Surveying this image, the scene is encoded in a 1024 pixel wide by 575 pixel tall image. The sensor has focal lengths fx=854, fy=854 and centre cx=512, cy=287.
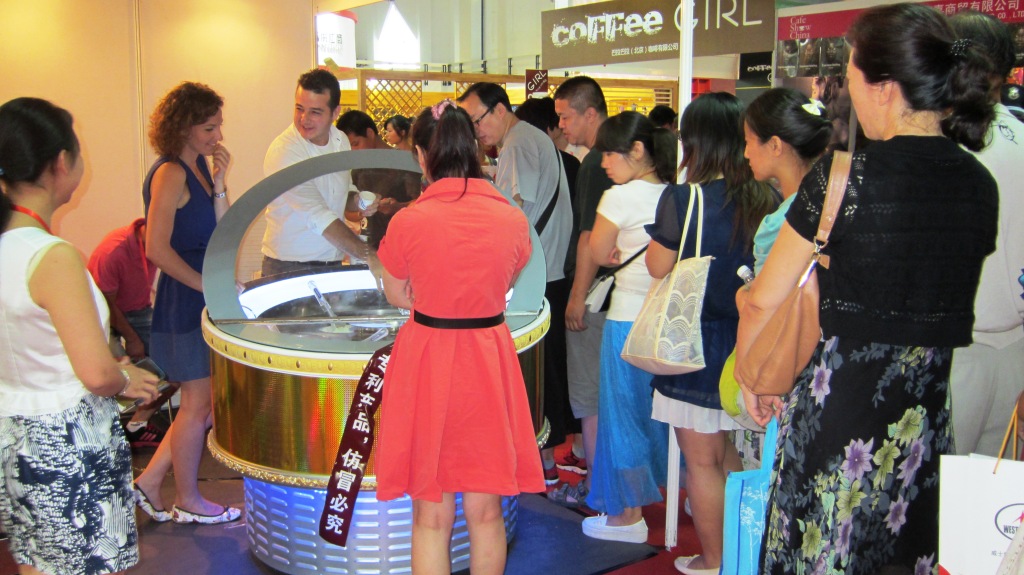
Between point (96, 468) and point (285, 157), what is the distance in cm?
192

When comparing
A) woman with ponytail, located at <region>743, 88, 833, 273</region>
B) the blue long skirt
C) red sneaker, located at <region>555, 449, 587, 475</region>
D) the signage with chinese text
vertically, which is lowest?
red sneaker, located at <region>555, 449, 587, 475</region>

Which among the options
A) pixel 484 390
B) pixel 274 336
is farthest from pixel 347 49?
pixel 484 390

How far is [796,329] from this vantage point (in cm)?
158

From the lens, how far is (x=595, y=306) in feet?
10.2

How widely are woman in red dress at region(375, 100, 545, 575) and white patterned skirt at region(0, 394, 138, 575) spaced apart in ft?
2.03

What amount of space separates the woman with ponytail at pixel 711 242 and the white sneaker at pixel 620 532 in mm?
565

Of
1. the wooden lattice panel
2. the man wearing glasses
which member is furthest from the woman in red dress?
the wooden lattice panel

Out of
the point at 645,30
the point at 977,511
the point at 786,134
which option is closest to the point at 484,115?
the point at 645,30

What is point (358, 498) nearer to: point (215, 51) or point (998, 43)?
point (998, 43)

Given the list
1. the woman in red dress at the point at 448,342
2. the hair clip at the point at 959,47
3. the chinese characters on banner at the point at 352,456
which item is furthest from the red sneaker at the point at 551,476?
the hair clip at the point at 959,47

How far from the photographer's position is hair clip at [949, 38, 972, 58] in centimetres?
145

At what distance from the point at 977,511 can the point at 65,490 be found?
1803 mm

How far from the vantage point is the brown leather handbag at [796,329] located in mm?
1493

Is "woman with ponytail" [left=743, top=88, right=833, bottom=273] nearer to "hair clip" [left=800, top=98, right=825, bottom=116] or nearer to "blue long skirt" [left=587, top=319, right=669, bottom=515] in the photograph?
"hair clip" [left=800, top=98, right=825, bottom=116]
